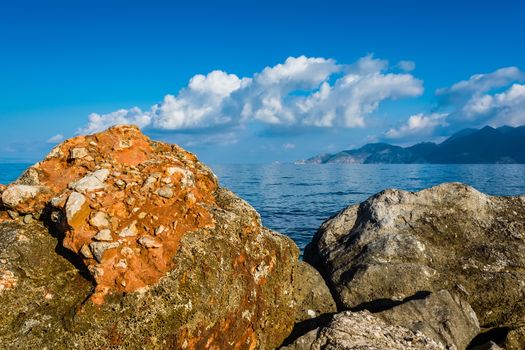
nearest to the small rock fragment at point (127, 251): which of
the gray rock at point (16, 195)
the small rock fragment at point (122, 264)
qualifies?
the small rock fragment at point (122, 264)

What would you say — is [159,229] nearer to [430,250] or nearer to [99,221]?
[99,221]

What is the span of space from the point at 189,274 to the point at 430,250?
8175 millimetres

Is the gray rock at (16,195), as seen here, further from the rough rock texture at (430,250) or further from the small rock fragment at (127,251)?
the rough rock texture at (430,250)

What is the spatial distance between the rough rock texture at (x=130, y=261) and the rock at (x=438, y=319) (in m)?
2.61

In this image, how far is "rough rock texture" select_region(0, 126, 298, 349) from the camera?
6.40 metres

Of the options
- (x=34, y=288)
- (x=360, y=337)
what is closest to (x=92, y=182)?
(x=34, y=288)

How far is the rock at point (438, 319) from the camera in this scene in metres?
8.42

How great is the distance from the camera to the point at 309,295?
33.7 feet

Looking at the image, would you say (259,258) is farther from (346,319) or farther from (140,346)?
(140,346)

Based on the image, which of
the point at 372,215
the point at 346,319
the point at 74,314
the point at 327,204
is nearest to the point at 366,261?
the point at 372,215

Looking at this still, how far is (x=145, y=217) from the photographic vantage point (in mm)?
7445

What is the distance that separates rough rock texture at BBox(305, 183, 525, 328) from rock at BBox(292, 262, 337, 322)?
51cm

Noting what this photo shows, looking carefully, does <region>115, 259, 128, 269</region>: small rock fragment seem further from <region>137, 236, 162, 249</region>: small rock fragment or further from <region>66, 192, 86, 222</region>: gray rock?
<region>66, 192, 86, 222</region>: gray rock

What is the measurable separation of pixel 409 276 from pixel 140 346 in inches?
299
